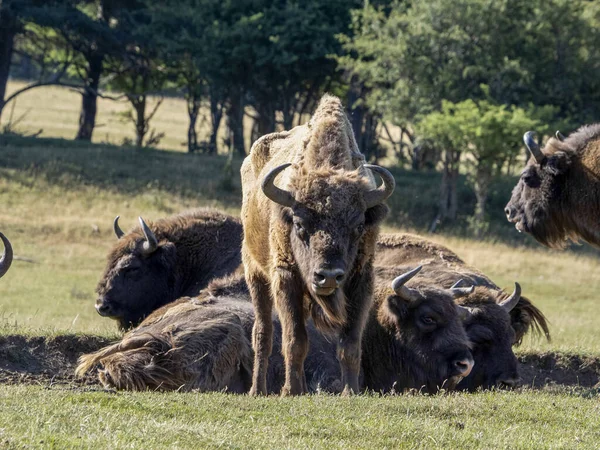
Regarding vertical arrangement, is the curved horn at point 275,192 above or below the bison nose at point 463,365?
above

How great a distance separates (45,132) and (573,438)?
50.5m

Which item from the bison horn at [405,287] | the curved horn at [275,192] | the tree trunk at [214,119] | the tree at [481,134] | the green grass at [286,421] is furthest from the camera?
the tree trunk at [214,119]

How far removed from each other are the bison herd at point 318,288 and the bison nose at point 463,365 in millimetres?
18

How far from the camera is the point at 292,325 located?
29.7 feet

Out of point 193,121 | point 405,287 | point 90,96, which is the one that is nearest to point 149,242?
point 405,287

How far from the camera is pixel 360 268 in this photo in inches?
360

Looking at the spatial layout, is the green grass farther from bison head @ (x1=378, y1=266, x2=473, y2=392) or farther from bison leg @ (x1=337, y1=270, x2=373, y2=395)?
bison head @ (x1=378, y1=266, x2=473, y2=392)

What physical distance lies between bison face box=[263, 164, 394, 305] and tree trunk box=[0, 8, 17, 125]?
3371 cm

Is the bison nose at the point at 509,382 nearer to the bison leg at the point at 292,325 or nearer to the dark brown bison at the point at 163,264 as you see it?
the bison leg at the point at 292,325

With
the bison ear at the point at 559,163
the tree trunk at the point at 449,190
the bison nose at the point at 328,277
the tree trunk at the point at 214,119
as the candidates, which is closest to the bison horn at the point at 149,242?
the bison ear at the point at 559,163

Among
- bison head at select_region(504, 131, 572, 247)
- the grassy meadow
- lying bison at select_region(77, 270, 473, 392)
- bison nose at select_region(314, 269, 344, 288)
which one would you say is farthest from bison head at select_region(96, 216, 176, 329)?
bison nose at select_region(314, 269, 344, 288)

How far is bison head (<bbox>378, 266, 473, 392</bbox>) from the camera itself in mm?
10953

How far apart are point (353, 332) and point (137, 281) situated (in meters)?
5.48

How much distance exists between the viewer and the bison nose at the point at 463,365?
10.7 m
